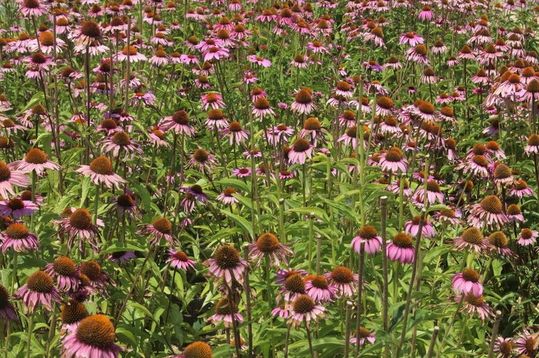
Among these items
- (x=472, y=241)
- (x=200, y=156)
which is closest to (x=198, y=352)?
(x=472, y=241)

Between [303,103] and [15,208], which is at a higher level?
[15,208]

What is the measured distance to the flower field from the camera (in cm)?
230

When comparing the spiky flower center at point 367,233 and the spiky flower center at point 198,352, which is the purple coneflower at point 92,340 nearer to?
the spiky flower center at point 198,352

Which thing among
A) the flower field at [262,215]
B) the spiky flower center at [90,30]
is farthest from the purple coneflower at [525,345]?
the spiky flower center at [90,30]

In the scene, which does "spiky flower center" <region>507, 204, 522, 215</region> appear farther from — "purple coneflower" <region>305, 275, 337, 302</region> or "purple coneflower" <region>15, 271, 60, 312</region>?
"purple coneflower" <region>15, 271, 60, 312</region>

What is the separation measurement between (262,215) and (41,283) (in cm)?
138

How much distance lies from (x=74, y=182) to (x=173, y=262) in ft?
3.66

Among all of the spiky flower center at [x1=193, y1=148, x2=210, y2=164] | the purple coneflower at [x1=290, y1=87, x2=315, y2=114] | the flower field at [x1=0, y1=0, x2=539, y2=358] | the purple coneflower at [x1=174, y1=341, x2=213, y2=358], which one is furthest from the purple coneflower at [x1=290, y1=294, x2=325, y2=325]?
the purple coneflower at [x1=290, y1=87, x2=315, y2=114]

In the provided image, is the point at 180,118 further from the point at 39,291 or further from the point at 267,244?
the point at 39,291

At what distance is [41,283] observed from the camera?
2104 millimetres

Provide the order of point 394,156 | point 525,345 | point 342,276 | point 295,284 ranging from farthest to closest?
point 394,156
point 525,345
point 342,276
point 295,284

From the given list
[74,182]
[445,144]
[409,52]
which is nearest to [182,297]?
[74,182]

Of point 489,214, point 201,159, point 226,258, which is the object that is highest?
point 226,258

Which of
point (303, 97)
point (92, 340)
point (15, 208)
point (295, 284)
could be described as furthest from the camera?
point (303, 97)
